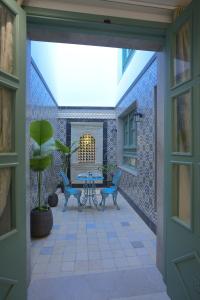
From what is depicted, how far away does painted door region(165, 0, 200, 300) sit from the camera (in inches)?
58.5

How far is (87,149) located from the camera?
8.37 meters

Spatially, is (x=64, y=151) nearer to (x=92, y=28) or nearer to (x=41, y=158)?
(x=41, y=158)

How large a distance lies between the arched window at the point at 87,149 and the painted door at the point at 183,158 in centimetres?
648

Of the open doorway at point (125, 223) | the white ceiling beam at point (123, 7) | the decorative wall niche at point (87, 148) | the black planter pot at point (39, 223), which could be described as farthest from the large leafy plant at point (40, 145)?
the decorative wall niche at point (87, 148)

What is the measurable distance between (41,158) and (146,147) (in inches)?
78.6

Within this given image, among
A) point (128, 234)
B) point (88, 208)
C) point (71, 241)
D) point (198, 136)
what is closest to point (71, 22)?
point (198, 136)

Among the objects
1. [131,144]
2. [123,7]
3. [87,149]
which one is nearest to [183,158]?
[123,7]

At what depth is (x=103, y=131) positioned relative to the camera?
27.4 feet

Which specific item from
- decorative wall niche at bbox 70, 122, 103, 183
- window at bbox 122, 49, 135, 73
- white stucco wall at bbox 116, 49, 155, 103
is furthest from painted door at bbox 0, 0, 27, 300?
decorative wall niche at bbox 70, 122, 103, 183

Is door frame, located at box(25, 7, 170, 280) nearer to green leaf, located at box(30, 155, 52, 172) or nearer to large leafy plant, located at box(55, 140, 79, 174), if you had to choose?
green leaf, located at box(30, 155, 52, 172)

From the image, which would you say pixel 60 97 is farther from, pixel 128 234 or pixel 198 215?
pixel 198 215

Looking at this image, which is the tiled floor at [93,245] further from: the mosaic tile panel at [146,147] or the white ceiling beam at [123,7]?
the white ceiling beam at [123,7]

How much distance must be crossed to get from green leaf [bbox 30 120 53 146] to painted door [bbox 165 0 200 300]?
1936mm

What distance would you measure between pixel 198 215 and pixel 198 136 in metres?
0.55
